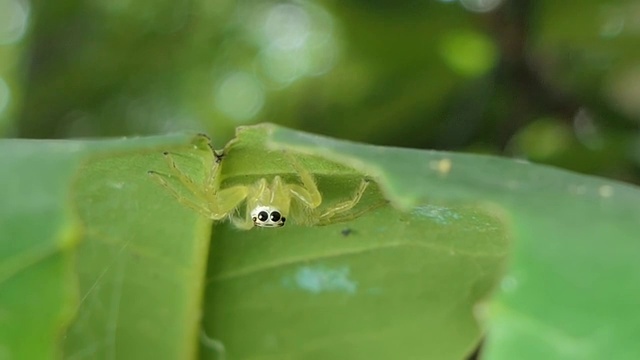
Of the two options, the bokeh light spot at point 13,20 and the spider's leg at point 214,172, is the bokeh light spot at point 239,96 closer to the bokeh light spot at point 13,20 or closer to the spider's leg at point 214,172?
the bokeh light spot at point 13,20

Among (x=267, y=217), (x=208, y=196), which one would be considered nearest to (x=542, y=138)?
(x=267, y=217)

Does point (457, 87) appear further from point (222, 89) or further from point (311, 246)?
point (311, 246)

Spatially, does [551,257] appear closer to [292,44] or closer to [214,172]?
[214,172]

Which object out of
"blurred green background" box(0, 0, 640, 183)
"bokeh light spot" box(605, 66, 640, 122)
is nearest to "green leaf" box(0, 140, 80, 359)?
"blurred green background" box(0, 0, 640, 183)

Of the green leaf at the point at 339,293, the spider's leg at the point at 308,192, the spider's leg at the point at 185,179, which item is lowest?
the green leaf at the point at 339,293

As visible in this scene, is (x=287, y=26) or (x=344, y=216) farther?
(x=287, y=26)

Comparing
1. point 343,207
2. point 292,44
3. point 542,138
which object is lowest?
point 343,207

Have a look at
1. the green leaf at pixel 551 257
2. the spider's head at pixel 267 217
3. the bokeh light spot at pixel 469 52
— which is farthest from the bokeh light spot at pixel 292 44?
the green leaf at pixel 551 257
